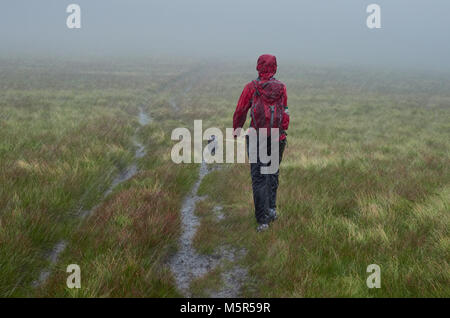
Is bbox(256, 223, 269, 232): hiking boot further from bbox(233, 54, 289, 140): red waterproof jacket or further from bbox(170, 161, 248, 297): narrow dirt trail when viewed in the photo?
bbox(233, 54, 289, 140): red waterproof jacket

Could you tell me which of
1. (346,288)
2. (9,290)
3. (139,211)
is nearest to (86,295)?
(9,290)

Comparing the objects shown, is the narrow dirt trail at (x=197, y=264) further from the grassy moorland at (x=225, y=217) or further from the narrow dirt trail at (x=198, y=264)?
the grassy moorland at (x=225, y=217)

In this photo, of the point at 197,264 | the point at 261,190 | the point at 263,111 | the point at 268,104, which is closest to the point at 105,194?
the point at 197,264

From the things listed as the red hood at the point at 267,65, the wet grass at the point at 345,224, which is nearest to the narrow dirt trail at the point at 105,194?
the wet grass at the point at 345,224

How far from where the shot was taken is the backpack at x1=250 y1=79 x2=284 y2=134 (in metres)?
4.77

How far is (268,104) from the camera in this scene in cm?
484

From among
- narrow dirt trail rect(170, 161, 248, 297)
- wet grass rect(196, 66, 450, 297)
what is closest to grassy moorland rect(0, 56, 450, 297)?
wet grass rect(196, 66, 450, 297)

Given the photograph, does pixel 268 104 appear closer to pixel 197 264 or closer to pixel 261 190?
pixel 261 190

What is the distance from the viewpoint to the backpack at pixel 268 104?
188 inches

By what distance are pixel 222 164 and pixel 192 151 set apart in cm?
160

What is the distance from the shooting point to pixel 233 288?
12.3ft

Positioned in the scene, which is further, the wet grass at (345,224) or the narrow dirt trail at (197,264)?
the narrow dirt trail at (197,264)

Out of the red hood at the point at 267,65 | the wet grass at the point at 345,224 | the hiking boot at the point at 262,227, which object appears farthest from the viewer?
the hiking boot at the point at 262,227

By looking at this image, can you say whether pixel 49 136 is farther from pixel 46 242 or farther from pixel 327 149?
pixel 327 149
